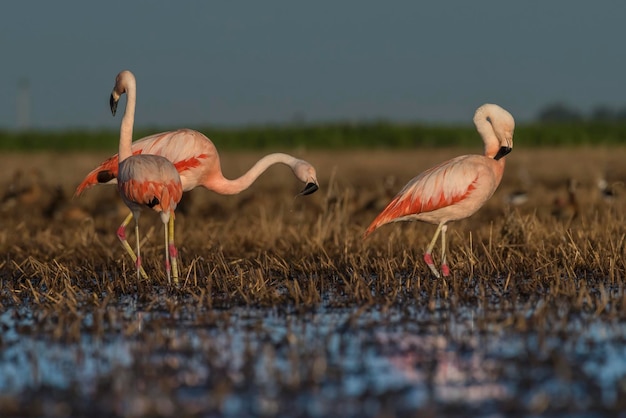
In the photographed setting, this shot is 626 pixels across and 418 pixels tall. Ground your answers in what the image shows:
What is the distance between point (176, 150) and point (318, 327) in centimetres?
375

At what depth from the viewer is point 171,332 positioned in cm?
594

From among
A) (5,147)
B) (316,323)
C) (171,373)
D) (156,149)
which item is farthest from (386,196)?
(5,147)

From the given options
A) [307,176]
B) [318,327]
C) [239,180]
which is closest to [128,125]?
[239,180]

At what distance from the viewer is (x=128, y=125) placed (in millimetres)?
8883

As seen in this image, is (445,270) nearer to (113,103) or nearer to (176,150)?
(176,150)

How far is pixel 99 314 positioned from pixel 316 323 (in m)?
1.27

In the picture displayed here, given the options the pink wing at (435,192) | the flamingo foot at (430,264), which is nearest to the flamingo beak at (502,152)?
→ the pink wing at (435,192)

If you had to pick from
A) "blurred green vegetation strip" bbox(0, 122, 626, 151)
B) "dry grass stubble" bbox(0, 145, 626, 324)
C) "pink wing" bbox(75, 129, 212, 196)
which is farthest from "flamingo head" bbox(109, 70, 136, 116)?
"blurred green vegetation strip" bbox(0, 122, 626, 151)

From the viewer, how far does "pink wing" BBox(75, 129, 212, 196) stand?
9.40m

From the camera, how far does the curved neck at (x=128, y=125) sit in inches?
345

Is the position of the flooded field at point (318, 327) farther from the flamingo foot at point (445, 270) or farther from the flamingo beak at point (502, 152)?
the flamingo beak at point (502, 152)

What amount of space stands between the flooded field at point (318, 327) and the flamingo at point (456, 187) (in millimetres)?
388

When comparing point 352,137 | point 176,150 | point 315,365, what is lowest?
point 315,365

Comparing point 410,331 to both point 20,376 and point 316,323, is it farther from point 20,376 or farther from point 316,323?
point 20,376
